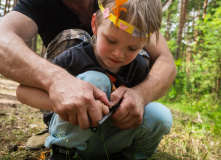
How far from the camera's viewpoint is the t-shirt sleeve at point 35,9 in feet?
6.45

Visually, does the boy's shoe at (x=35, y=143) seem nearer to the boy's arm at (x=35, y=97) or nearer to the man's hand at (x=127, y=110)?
the boy's arm at (x=35, y=97)

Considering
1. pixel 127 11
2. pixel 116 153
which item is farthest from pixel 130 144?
pixel 127 11

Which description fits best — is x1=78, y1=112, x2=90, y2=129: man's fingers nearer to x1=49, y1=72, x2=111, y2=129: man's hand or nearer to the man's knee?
x1=49, y1=72, x2=111, y2=129: man's hand

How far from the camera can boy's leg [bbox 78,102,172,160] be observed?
Answer: 1513 millimetres

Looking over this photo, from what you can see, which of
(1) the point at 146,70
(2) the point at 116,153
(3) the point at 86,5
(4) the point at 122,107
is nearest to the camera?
(4) the point at 122,107

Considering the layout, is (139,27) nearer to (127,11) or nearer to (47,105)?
(127,11)

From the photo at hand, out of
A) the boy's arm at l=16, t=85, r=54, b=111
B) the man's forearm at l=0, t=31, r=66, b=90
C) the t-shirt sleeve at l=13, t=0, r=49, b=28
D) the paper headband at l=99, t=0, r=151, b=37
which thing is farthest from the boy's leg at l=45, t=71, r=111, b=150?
the t-shirt sleeve at l=13, t=0, r=49, b=28

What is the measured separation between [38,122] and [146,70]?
1931 millimetres

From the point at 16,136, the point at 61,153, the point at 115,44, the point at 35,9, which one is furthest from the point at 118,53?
the point at 16,136

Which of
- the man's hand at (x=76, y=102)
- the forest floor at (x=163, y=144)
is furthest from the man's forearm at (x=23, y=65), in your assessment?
the forest floor at (x=163, y=144)

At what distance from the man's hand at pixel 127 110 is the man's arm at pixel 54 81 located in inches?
5.4

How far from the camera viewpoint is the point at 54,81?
1225mm

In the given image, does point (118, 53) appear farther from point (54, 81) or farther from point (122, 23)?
point (54, 81)

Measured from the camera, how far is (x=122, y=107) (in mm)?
1337
